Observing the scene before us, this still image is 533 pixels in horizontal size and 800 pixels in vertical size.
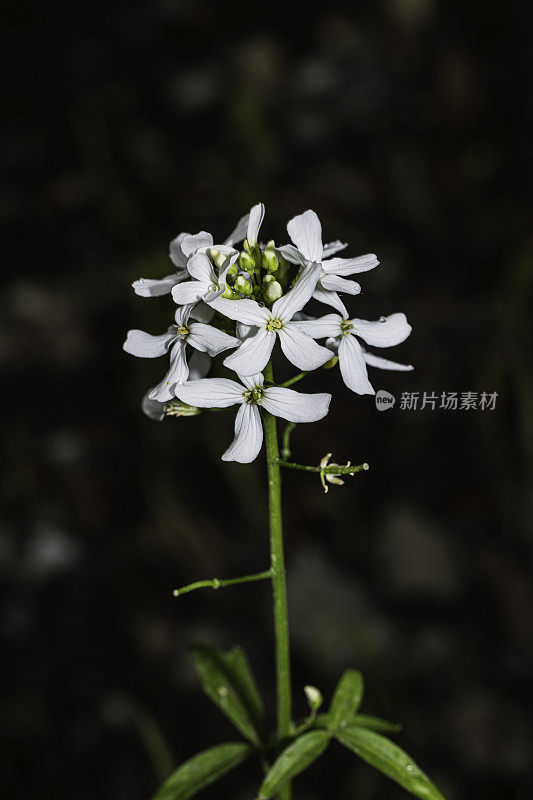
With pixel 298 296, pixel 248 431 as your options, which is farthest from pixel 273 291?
pixel 248 431

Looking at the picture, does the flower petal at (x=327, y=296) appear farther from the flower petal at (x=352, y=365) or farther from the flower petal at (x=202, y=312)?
the flower petal at (x=202, y=312)

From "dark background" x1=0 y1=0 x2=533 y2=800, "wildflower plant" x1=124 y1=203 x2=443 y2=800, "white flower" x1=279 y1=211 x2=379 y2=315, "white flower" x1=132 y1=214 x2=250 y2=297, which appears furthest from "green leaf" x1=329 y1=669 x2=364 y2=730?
"dark background" x1=0 y1=0 x2=533 y2=800

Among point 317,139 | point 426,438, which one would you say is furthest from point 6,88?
point 426,438

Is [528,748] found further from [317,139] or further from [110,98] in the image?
[110,98]

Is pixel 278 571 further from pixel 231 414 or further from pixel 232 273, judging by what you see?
pixel 231 414

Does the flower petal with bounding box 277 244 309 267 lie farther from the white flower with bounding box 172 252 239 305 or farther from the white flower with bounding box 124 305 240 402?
the white flower with bounding box 124 305 240 402
